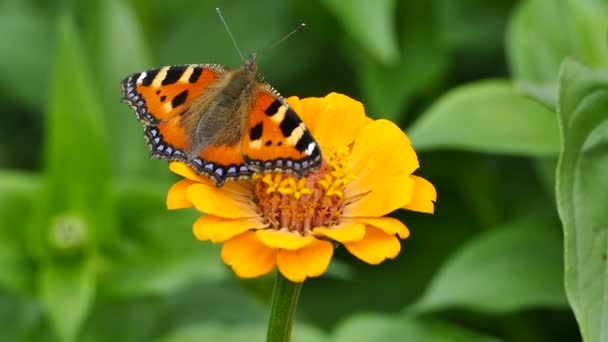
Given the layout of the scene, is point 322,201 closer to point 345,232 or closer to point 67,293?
point 345,232

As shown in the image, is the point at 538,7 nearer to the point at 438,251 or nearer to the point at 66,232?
the point at 438,251

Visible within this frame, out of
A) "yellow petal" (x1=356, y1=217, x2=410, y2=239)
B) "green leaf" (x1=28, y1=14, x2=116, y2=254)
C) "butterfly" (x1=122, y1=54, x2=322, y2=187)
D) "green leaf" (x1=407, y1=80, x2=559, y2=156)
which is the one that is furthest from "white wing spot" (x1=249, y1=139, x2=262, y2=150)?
"green leaf" (x1=28, y1=14, x2=116, y2=254)

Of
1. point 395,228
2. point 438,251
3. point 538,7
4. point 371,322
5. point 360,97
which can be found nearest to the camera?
point 395,228

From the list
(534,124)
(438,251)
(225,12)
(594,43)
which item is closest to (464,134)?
(534,124)

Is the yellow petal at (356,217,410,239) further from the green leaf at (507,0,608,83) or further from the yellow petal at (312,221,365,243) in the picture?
the green leaf at (507,0,608,83)

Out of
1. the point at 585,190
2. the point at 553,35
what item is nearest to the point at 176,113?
the point at 585,190

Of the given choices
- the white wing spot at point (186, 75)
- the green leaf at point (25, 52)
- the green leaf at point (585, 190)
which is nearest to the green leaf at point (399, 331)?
the green leaf at point (585, 190)

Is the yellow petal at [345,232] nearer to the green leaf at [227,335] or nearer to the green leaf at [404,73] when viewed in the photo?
the green leaf at [227,335]
